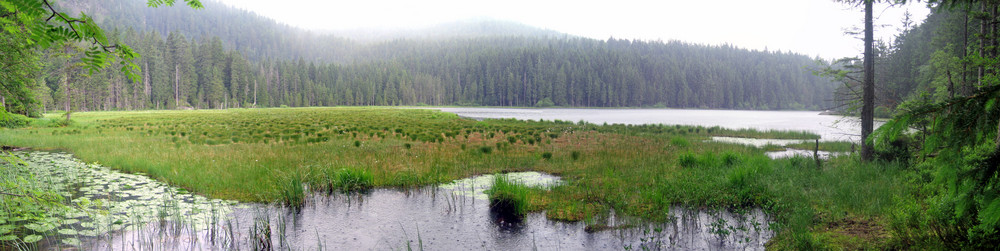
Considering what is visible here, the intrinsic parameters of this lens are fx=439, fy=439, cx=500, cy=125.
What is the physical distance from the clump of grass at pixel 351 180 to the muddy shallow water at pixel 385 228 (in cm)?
77

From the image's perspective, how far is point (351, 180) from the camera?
10.4 metres

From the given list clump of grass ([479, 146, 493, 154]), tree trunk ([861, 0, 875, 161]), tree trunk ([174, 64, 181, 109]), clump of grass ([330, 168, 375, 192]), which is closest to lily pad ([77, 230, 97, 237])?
clump of grass ([330, 168, 375, 192])

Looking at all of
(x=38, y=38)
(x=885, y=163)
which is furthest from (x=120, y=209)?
(x=885, y=163)

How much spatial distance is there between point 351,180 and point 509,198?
13.2 feet

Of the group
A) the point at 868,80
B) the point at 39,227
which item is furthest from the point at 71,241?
the point at 868,80

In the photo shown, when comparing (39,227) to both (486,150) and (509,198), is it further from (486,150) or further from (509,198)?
(486,150)

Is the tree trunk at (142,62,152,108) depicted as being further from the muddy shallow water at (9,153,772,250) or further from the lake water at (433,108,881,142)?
the muddy shallow water at (9,153,772,250)

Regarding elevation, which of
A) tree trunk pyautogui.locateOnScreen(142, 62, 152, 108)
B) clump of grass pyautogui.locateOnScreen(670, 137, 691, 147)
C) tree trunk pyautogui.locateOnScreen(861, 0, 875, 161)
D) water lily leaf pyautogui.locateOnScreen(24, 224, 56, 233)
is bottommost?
water lily leaf pyautogui.locateOnScreen(24, 224, 56, 233)

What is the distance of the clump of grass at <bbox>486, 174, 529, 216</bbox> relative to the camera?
28.1ft

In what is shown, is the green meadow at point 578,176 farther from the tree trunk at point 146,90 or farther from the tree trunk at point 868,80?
the tree trunk at point 146,90

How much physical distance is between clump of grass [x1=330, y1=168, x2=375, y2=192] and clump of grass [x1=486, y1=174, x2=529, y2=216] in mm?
3296

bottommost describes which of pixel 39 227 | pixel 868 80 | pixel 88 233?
pixel 88 233

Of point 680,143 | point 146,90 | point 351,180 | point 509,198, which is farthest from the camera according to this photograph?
point 146,90

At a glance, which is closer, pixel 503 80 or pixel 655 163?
pixel 655 163
